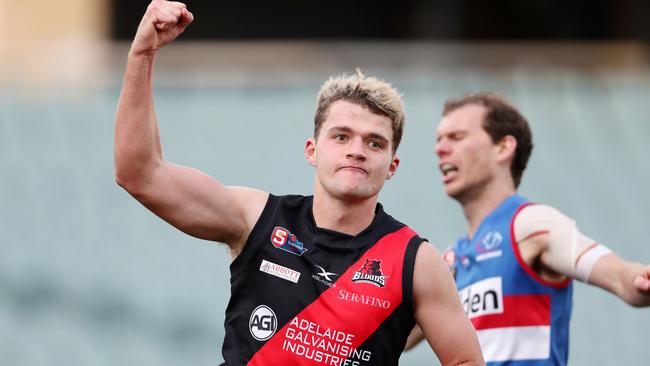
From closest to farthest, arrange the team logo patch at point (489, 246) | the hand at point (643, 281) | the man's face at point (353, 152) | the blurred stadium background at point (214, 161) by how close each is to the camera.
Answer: the man's face at point (353, 152)
the hand at point (643, 281)
the team logo patch at point (489, 246)
the blurred stadium background at point (214, 161)

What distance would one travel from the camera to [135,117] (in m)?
4.04

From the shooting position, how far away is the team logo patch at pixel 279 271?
442 cm

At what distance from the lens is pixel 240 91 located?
45.4 feet

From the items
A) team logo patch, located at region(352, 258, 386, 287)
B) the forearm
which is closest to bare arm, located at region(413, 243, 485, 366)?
team logo patch, located at region(352, 258, 386, 287)

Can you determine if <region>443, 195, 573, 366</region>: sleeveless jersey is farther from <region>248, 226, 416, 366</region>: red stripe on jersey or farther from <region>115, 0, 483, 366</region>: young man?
<region>248, 226, 416, 366</region>: red stripe on jersey

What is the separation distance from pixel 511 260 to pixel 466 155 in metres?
0.77

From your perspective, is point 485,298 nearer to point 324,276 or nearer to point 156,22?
point 324,276

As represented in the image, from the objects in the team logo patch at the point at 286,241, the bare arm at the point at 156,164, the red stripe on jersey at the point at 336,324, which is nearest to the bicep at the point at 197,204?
the bare arm at the point at 156,164

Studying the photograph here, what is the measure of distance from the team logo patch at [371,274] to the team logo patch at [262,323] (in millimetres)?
374

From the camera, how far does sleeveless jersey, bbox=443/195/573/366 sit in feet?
18.3

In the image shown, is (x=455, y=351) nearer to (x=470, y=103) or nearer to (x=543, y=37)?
(x=470, y=103)

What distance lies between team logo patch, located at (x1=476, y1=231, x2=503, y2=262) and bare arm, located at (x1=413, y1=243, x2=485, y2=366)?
142 cm

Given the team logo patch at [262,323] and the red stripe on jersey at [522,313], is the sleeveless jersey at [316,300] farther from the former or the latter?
the red stripe on jersey at [522,313]

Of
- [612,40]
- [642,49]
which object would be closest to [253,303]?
[642,49]
